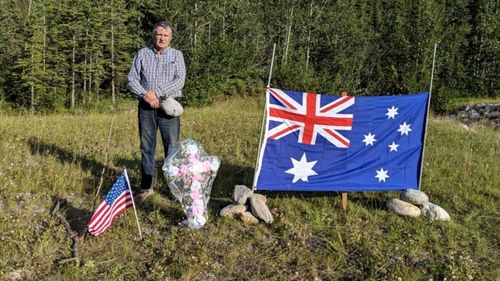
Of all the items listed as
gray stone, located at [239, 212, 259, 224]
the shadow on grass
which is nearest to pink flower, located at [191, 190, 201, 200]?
gray stone, located at [239, 212, 259, 224]

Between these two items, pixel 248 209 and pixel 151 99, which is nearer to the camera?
pixel 151 99

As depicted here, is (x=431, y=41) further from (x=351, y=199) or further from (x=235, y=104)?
(x=351, y=199)

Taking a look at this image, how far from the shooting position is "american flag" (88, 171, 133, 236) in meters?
4.59

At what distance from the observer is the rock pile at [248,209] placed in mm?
5445

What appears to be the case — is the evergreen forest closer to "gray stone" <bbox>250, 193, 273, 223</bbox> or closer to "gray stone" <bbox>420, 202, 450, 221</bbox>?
"gray stone" <bbox>250, 193, 273, 223</bbox>

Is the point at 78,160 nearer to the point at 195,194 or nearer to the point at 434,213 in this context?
the point at 195,194

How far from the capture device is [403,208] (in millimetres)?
5840

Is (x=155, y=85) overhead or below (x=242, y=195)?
overhead

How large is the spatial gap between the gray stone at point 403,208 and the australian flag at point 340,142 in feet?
0.87

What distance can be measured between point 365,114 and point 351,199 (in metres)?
1.23

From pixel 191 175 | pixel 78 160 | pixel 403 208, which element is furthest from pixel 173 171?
pixel 403 208

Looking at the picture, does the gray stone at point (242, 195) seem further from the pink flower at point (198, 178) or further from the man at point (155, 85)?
the man at point (155, 85)

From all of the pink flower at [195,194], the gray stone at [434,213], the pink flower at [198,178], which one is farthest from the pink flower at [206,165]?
the gray stone at [434,213]

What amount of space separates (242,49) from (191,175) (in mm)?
26673
